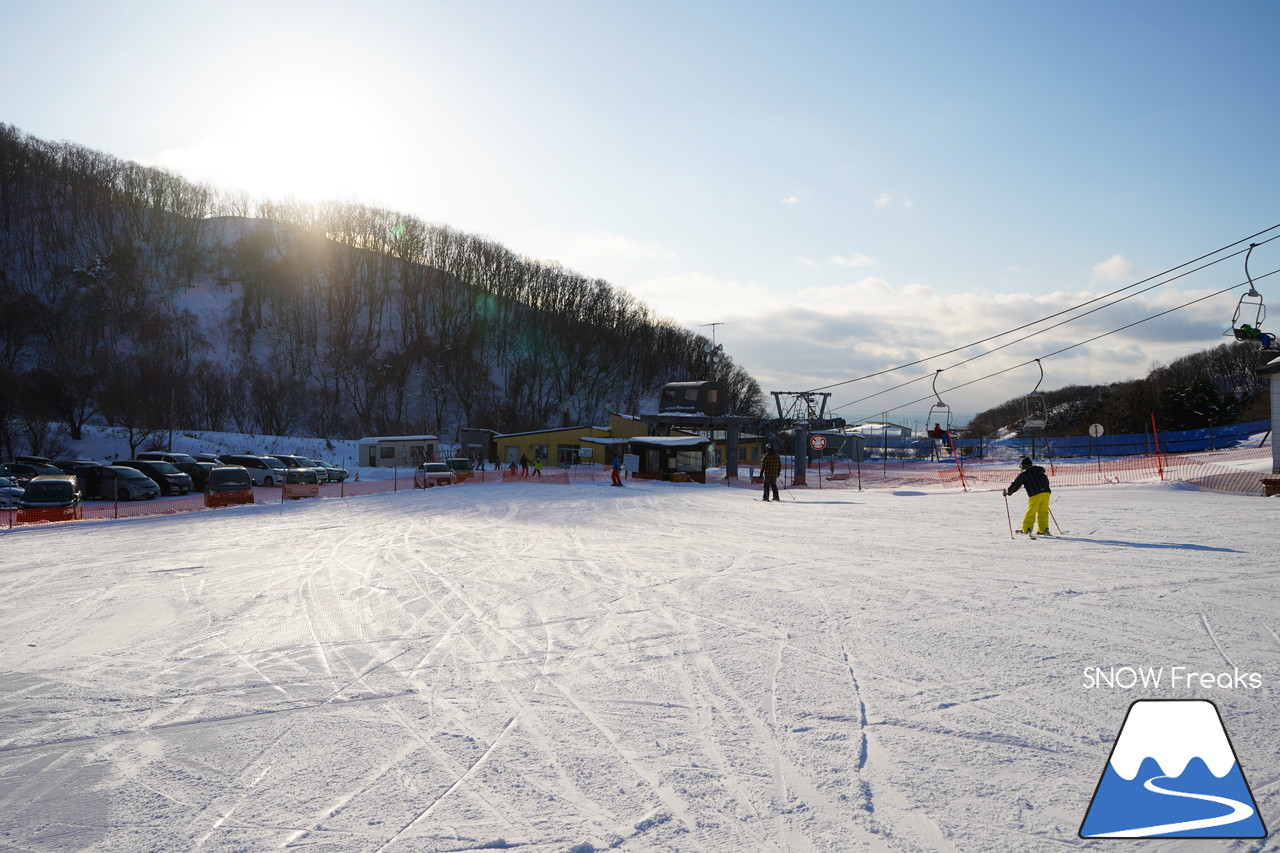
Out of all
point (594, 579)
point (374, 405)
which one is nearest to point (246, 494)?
point (594, 579)

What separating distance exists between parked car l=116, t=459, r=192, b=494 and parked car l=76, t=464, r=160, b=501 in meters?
1.92

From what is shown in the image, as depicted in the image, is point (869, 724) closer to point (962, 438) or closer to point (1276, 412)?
point (1276, 412)

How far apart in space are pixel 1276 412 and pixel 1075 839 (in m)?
24.5

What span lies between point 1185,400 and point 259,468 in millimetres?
61197

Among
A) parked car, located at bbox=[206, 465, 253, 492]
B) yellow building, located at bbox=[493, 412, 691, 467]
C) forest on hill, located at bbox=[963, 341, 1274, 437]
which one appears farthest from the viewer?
yellow building, located at bbox=[493, 412, 691, 467]

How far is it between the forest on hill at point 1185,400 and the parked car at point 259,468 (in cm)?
3707

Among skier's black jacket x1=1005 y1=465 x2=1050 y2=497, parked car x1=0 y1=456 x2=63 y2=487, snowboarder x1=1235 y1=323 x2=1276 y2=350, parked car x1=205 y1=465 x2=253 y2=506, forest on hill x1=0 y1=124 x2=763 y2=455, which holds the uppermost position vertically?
forest on hill x1=0 y1=124 x2=763 y2=455

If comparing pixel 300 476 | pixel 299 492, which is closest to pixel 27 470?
pixel 300 476

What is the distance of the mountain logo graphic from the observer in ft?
10.6

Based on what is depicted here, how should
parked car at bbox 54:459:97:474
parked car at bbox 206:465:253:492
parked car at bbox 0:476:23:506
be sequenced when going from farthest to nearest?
1. parked car at bbox 54:459:97:474
2. parked car at bbox 206:465:253:492
3. parked car at bbox 0:476:23:506

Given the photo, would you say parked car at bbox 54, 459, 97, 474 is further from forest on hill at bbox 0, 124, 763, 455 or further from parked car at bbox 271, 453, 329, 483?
forest on hill at bbox 0, 124, 763, 455

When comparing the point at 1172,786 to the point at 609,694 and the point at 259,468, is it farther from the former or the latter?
the point at 259,468

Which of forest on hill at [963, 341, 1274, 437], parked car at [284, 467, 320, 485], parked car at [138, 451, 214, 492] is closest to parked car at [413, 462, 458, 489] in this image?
parked car at [284, 467, 320, 485]

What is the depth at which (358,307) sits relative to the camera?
284 feet
